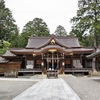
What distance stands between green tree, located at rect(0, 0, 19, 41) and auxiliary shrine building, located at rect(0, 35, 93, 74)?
54.4 ft

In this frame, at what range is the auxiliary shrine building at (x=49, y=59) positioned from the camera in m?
26.3

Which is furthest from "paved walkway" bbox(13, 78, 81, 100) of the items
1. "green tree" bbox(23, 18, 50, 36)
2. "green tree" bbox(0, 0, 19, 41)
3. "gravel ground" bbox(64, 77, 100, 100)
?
"green tree" bbox(23, 18, 50, 36)

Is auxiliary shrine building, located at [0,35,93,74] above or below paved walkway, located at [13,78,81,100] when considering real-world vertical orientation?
above

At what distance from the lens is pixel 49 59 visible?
87.5 feet

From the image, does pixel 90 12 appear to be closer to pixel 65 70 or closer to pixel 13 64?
pixel 65 70

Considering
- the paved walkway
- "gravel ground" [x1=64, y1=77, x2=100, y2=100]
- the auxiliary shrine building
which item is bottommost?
"gravel ground" [x1=64, y1=77, x2=100, y2=100]

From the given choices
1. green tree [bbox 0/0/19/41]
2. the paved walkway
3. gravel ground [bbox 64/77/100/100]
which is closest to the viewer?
the paved walkway

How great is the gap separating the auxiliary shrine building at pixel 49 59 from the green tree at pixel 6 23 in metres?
16.6

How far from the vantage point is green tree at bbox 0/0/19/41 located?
4625cm

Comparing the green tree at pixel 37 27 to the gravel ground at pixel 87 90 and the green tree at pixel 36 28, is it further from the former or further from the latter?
the gravel ground at pixel 87 90

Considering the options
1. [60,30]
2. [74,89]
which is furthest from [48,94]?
[60,30]

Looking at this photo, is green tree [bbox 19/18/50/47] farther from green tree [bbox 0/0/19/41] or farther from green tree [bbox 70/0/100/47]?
green tree [bbox 70/0/100/47]

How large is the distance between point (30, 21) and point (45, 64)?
23920 millimetres

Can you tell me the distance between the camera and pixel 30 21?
49406 mm
